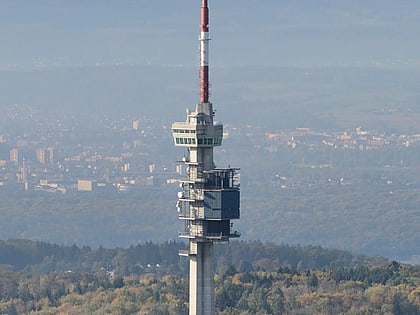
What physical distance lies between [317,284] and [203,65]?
93.0 meters

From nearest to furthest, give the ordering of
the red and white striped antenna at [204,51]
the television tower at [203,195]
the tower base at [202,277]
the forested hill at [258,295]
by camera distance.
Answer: the red and white striped antenna at [204,51], the television tower at [203,195], the tower base at [202,277], the forested hill at [258,295]

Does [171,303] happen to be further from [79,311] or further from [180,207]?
[180,207]

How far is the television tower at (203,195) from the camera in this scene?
94125 millimetres

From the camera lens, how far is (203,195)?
94375mm

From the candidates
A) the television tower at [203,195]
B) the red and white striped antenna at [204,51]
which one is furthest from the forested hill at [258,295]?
the red and white striped antenna at [204,51]

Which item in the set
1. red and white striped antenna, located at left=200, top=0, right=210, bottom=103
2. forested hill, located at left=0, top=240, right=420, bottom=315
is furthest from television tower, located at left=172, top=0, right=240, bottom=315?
forested hill, located at left=0, top=240, right=420, bottom=315

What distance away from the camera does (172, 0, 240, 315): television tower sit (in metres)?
94.1

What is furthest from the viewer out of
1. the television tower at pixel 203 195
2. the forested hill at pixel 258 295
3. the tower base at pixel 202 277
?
the forested hill at pixel 258 295

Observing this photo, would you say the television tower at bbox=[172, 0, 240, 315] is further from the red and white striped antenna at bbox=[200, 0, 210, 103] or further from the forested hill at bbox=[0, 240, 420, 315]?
the forested hill at bbox=[0, 240, 420, 315]

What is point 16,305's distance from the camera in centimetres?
19225

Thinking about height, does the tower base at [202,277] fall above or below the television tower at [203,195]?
below

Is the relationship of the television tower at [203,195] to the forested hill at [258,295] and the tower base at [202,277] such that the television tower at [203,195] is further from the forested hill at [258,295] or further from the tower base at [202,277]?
the forested hill at [258,295]

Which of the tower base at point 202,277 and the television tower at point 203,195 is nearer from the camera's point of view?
the television tower at point 203,195

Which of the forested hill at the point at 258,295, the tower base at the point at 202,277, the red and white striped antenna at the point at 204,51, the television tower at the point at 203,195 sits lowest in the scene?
the forested hill at the point at 258,295
